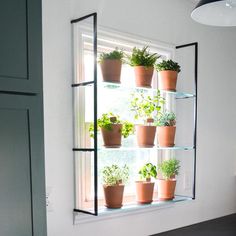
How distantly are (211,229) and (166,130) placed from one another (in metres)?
0.82

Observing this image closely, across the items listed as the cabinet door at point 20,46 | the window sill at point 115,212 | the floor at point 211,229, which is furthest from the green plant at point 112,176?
the cabinet door at point 20,46

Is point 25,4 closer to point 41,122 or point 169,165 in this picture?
point 41,122

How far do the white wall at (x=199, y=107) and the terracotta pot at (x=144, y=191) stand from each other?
0.53 feet

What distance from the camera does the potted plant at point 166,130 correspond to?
2.36 m

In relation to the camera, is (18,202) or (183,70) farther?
(183,70)

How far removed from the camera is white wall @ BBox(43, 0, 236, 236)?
1.92m

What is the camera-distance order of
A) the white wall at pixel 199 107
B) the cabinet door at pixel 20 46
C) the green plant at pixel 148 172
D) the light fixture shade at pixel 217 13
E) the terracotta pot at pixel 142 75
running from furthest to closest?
the green plant at pixel 148 172, the terracotta pot at pixel 142 75, the white wall at pixel 199 107, the light fixture shade at pixel 217 13, the cabinet door at pixel 20 46

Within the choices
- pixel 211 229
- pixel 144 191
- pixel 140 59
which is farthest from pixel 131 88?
pixel 211 229

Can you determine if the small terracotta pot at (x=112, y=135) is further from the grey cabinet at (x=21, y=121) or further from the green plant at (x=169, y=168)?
the grey cabinet at (x=21, y=121)

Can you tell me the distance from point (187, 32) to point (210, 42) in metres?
0.31

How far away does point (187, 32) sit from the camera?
108 inches

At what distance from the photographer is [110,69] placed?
2004 millimetres

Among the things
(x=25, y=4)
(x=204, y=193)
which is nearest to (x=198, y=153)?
(x=204, y=193)

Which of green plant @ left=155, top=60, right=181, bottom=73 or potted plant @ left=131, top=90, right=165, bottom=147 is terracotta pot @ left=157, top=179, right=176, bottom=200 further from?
green plant @ left=155, top=60, right=181, bottom=73
